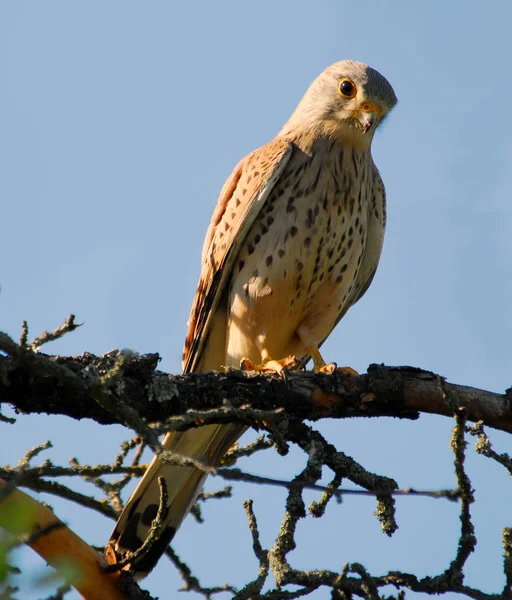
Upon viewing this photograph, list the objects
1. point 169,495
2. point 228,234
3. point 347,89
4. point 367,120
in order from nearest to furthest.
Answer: point 169,495 < point 228,234 < point 367,120 < point 347,89

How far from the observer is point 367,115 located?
15.3 feet

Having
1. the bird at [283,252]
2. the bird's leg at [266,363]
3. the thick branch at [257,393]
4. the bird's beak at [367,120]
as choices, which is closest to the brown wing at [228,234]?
the bird at [283,252]

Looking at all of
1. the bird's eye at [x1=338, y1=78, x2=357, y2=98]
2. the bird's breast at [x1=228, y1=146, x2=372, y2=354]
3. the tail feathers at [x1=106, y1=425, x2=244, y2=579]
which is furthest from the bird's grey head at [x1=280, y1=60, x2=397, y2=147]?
the tail feathers at [x1=106, y1=425, x2=244, y2=579]

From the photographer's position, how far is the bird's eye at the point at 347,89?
4.88m

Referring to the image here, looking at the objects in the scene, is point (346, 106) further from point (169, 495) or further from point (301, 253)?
point (169, 495)

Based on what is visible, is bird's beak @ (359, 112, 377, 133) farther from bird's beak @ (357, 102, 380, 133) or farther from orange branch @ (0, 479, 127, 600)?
orange branch @ (0, 479, 127, 600)

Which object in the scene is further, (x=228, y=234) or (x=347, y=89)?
(x=347, y=89)

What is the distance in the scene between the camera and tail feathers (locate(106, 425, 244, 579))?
308 cm

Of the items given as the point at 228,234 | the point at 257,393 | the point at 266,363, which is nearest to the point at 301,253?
the point at 228,234

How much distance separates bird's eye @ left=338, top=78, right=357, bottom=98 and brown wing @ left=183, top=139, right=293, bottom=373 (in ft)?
2.12

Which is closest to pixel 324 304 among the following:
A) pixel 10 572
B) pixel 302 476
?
pixel 302 476

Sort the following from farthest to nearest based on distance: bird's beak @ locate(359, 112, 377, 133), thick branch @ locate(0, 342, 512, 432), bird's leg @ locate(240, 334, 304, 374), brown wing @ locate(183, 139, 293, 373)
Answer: bird's beak @ locate(359, 112, 377, 133) → brown wing @ locate(183, 139, 293, 373) → bird's leg @ locate(240, 334, 304, 374) → thick branch @ locate(0, 342, 512, 432)

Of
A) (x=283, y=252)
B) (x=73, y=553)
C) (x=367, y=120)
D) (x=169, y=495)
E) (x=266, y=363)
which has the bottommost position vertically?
(x=73, y=553)

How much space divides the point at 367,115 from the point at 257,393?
7.00 feet
